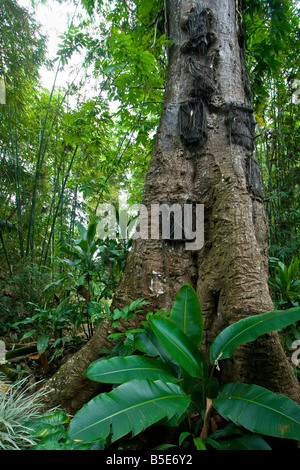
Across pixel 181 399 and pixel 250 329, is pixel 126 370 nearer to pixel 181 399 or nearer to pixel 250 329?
pixel 181 399

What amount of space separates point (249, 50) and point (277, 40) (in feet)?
1.25

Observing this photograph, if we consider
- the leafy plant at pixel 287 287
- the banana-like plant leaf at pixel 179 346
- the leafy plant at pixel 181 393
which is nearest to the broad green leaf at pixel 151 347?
the leafy plant at pixel 181 393

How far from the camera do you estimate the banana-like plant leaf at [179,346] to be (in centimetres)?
107

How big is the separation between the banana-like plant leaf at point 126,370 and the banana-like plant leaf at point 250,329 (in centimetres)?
24

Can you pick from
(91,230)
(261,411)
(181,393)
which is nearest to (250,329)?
(261,411)

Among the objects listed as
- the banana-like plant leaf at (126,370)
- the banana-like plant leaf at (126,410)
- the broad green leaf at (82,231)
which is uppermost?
the broad green leaf at (82,231)

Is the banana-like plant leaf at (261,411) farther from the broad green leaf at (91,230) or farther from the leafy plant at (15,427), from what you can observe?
the broad green leaf at (91,230)

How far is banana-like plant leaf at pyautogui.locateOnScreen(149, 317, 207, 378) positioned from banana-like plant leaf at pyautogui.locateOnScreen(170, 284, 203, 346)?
8 centimetres

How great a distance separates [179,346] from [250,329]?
299mm

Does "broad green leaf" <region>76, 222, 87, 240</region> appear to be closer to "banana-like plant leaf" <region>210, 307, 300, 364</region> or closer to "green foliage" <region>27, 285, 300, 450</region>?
"green foliage" <region>27, 285, 300, 450</region>

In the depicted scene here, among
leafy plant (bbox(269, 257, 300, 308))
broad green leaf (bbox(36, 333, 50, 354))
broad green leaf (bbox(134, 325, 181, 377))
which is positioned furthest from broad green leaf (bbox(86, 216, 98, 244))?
leafy plant (bbox(269, 257, 300, 308))

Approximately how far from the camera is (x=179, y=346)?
3.63ft
